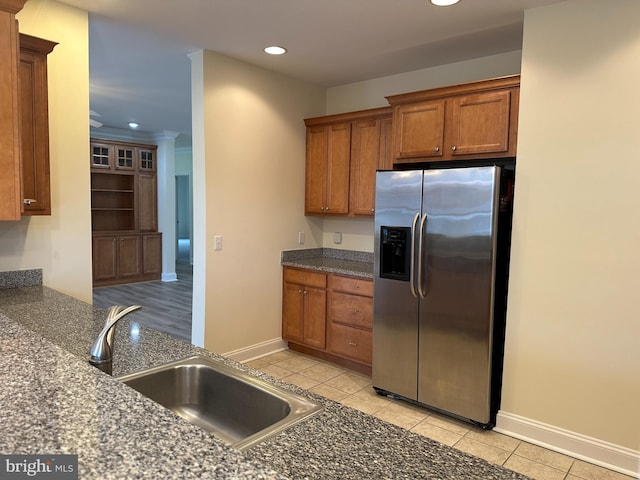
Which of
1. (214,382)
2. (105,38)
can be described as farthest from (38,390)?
(105,38)

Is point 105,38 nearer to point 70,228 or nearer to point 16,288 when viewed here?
point 70,228

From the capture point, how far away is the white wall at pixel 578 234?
238 centimetres

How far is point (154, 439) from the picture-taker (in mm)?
782

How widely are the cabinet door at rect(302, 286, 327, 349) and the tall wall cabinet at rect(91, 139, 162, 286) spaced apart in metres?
4.71

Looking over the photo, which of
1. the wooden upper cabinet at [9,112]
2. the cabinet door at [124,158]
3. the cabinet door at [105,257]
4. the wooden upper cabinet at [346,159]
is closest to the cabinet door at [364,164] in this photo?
the wooden upper cabinet at [346,159]

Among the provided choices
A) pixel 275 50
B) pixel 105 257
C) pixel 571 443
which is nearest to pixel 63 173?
pixel 275 50

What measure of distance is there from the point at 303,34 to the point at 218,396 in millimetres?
2593

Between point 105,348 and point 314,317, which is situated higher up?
point 105,348

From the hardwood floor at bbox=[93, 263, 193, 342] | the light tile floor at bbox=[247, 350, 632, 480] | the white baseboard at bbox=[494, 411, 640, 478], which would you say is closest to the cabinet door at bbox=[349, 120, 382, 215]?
the light tile floor at bbox=[247, 350, 632, 480]

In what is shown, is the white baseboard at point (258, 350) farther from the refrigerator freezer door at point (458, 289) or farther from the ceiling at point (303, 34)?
the ceiling at point (303, 34)

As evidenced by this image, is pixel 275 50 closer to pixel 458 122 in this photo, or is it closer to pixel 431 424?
pixel 458 122

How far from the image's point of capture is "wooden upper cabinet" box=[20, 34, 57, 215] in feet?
7.58

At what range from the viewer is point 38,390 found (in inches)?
37.5

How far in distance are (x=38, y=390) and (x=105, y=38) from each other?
122 inches
